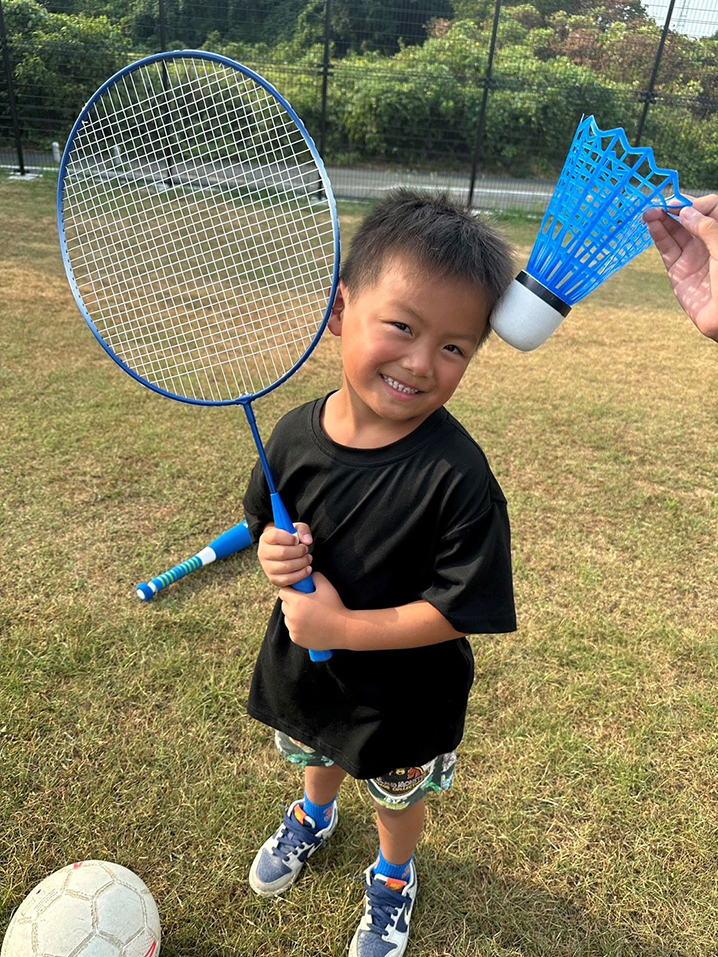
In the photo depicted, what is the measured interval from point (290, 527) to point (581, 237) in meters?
0.72

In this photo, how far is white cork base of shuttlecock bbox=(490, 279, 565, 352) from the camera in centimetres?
125

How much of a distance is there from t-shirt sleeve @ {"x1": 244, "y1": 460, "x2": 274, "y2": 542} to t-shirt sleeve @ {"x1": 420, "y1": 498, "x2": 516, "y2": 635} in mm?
412

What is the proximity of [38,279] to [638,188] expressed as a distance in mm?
5756

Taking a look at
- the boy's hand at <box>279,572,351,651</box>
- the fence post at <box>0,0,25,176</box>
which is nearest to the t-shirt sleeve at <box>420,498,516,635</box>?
the boy's hand at <box>279,572,351,651</box>

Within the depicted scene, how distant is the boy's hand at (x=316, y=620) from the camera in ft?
4.52

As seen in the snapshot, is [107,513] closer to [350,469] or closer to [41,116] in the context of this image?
[350,469]

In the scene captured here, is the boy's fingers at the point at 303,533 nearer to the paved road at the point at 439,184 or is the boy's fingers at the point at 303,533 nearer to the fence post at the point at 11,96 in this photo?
the paved road at the point at 439,184

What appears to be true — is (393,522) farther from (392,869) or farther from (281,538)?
(392,869)

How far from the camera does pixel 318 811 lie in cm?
193

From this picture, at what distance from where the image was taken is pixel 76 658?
8.14ft

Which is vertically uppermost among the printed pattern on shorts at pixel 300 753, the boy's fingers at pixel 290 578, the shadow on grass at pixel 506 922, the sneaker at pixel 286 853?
the boy's fingers at pixel 290 578

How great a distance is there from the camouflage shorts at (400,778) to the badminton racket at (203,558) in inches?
42.8

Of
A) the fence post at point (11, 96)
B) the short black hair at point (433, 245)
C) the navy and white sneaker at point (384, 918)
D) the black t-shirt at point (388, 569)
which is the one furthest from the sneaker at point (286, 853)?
the fence post at point (11, 96)

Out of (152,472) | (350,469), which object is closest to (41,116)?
(152,472)
